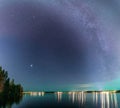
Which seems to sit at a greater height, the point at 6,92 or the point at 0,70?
the point at 0,70

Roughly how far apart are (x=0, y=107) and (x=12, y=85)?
6871cm

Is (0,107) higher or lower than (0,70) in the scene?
lower

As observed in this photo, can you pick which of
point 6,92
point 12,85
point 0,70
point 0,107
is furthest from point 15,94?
point 0,107

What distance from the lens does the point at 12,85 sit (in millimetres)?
150750

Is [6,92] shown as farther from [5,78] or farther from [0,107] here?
[0,107]

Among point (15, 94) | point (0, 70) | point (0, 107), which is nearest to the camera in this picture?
point (0, 107)

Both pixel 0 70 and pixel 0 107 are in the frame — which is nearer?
pixel 0 107

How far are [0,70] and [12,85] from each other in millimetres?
21436

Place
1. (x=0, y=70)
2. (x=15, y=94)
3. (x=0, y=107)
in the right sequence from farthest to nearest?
1. (x=15, y=94)
2. (x=0, y=70)
3. (x=0, y=107)

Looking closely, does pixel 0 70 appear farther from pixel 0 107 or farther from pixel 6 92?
pixel 0 107

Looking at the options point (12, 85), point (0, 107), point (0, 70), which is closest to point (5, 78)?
point (0, 70)

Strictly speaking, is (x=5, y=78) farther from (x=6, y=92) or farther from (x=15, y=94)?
(x=15, y=94)

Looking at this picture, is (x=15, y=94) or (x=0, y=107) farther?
(x=15, y=94)

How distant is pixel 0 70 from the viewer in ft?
434
